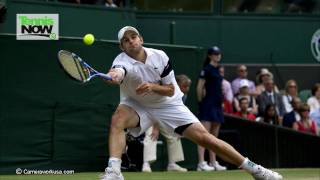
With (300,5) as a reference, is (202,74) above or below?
below

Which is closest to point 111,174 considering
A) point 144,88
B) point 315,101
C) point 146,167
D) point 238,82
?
point 144,88

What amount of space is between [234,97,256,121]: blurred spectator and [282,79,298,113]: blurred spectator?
34.1 inches

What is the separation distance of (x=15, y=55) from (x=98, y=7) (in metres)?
3.97

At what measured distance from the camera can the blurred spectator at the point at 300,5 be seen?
799 inches

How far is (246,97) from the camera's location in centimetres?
1653

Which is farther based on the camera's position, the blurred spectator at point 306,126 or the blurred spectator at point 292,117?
the blurred spectator at point 292,117

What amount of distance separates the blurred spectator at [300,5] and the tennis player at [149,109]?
11.3m

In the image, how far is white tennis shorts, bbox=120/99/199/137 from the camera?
30.8 feet

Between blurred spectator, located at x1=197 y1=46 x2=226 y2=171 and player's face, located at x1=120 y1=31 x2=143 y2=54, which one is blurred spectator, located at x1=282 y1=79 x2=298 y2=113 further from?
player's face, located at x1=120 y1=31 x2=143 y2=54

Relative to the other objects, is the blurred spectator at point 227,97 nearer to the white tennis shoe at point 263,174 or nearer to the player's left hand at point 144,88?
the white tennis shoe at point 263,174

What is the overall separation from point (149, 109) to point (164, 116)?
192mm

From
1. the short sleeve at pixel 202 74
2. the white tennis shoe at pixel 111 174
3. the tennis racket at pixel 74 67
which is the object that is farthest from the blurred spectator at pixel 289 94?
the tennis racket at pixel 74 67

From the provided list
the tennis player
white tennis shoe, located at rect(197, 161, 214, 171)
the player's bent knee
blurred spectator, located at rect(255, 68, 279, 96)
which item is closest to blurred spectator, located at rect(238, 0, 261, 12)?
blurred spectator, located at rect(255, 68, 279, 96)

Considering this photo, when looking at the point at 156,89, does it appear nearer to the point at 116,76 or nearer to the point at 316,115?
the point at 116,76
